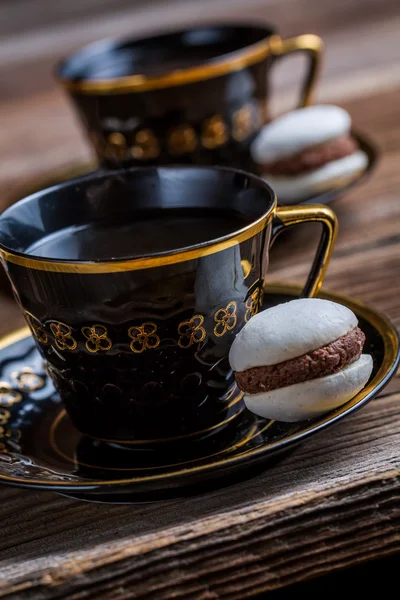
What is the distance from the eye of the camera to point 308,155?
82cm

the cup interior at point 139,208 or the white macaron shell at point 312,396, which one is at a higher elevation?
the cup interior at point 139,208

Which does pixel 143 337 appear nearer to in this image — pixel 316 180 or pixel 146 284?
pixel 146 284

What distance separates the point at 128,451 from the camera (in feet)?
1.73

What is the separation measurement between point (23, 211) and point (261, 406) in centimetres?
20

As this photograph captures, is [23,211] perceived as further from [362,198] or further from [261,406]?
[362,198]

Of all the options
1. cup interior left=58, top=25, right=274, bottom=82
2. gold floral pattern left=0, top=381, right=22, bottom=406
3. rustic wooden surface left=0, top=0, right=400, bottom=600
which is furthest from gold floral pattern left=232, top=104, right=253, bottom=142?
gold floral pattern left=0, top=381, right=22, bottom=406

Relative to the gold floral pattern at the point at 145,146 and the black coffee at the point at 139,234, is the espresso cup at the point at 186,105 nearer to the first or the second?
the gold floral pattern at the point at 145,146

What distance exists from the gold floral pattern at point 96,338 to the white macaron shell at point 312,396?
3.5 inches

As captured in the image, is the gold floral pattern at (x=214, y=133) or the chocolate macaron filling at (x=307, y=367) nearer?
the chocolate macaron filling at (x=307, y=367)

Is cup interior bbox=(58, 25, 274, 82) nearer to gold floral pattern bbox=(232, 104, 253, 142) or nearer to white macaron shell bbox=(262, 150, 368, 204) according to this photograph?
gold floral pattern bbox=(232, 104, 253, 142)

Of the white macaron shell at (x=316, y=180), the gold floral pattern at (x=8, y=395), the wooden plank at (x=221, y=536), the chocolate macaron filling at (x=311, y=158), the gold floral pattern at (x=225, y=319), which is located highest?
the gold floral pattern at (x=225, y=319)

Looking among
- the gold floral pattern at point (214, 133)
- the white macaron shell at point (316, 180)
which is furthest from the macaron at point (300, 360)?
the gold floral pattern at point (214, 133)

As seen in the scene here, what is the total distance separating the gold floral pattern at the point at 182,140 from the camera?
888 mm

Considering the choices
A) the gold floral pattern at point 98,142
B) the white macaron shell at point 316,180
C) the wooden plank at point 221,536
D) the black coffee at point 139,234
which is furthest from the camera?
the gold floral pattern at point 98,142
